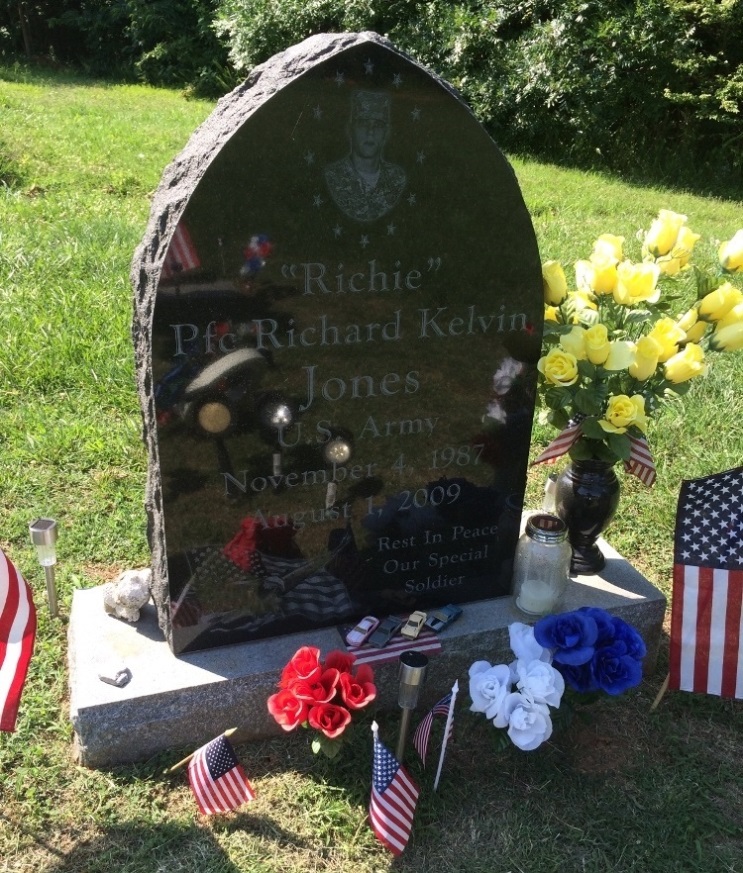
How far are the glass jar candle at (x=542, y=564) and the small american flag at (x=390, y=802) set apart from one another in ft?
2.87

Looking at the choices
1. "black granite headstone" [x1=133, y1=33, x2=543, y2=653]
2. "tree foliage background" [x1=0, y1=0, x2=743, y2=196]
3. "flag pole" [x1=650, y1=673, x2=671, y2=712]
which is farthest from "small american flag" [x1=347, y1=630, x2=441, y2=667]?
"tree foliage background" [x1=0, y1=0, x2=743, y2=196]

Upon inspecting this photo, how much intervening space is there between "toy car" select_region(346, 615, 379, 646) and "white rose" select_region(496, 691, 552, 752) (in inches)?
23.6

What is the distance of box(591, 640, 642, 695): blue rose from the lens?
269 cm

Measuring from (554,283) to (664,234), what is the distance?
42 centimetres

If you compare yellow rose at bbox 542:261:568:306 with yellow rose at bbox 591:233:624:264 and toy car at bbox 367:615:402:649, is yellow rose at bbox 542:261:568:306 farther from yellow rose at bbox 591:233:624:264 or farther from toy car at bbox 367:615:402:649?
toy car at bbox 367:615:402:649

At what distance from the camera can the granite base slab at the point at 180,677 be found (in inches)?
110

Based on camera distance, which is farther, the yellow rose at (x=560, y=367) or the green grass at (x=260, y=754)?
the yellow rose at (x=560, y=367)

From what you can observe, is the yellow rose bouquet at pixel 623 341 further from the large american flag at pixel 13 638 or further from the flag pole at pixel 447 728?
the large american flag at pixel 13 638

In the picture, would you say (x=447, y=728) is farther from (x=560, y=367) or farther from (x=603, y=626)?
(x=560, y=367)

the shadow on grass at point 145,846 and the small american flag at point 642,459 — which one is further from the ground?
the small american flag at point 642,459

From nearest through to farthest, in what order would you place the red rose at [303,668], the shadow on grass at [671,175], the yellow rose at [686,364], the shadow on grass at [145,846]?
the shadow on grass at [145,846] → the red rose at [303,668] → the yellow rose at [686,364] → the shadow on grass at [671,175]

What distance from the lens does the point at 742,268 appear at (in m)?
3.09

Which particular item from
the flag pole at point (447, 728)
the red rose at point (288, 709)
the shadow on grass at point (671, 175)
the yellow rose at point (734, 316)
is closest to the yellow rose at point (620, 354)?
the yellow rose at point (734, 316)

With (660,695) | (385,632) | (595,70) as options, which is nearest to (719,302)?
(660,695)
